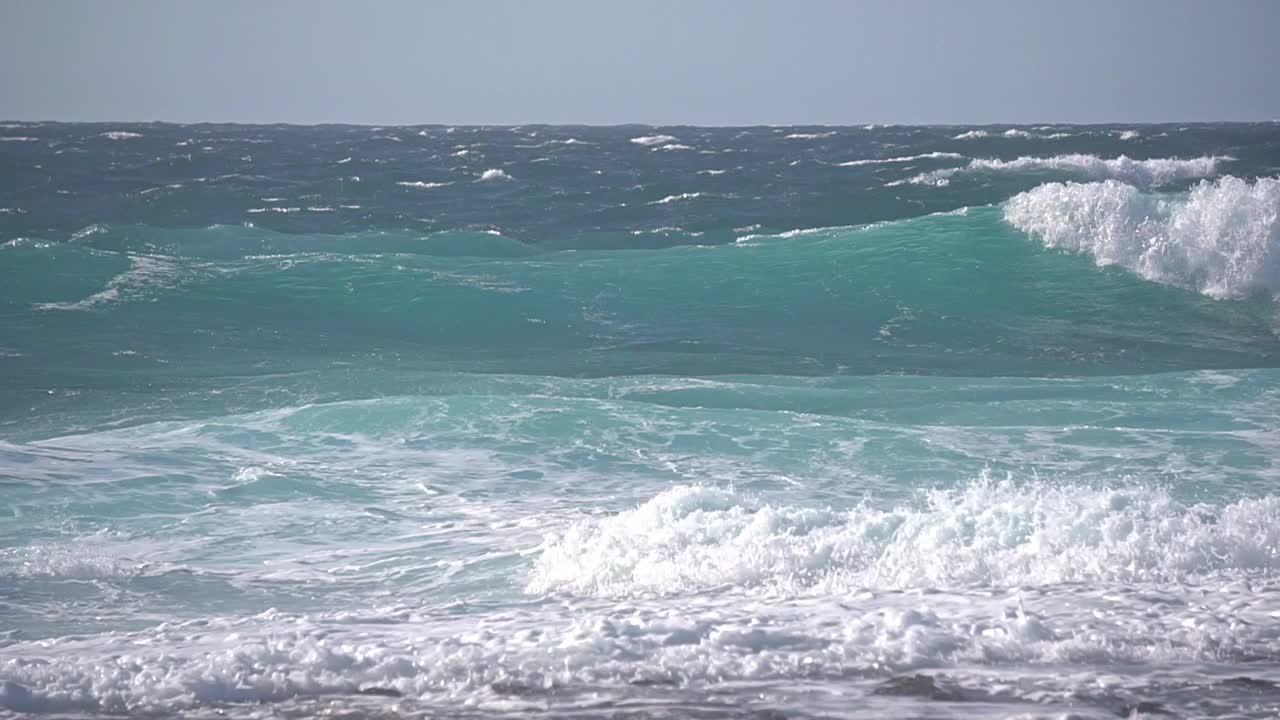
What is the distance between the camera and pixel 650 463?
8.00 meters

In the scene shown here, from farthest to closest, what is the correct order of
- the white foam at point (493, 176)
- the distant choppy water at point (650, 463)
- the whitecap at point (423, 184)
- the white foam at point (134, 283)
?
the white foam at point (493, 176)
the whitecap at point (423, 184)
the white foam at point (134, 283)
the distant choppy water at point (650, 463)

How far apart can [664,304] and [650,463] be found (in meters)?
7.67

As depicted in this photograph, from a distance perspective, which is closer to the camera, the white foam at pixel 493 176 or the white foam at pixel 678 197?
the white foam at pixel 678 197

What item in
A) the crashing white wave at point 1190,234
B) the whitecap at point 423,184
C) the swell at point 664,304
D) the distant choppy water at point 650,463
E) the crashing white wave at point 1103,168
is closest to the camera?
the distant choppy water at point 650,463

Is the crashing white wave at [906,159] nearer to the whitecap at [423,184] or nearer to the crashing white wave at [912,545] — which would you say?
the whitecap at [423,184]

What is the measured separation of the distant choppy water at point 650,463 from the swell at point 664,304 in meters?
0.09

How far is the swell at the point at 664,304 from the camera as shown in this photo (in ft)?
41.7

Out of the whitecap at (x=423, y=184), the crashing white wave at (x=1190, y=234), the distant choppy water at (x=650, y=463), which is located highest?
the whitecap at (x=423, y=184)

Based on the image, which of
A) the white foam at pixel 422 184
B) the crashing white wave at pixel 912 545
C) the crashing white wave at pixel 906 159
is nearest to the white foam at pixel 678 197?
the white foam at pixel 422 184

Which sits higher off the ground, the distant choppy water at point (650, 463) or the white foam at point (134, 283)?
the white foam at point (134, 283)

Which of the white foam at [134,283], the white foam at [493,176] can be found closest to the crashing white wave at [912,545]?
the white foam at [134,283]

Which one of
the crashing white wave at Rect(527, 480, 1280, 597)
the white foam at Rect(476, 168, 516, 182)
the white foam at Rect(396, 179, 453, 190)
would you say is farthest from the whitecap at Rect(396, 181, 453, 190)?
the crashing white wave at Rect(527, 480, 1280, 597)

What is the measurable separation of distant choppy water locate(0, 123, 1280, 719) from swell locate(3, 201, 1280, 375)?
0.29 ft

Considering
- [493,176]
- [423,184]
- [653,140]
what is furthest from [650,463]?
[653,140]
